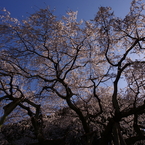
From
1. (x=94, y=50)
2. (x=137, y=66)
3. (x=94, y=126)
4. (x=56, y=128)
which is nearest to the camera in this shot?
(x=137, y=66)

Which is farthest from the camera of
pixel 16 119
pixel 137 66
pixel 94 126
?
pixel 94 126

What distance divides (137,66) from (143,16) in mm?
2079

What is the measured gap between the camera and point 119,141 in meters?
5.27

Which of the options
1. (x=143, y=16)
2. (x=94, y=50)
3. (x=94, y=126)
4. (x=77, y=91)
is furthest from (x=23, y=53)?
(x=94, y=126)

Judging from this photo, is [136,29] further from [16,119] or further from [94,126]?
[16,119]

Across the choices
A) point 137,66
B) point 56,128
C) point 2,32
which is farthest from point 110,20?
point 56,128

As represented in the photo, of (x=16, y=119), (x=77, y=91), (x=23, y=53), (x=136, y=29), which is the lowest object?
(x=16, y=119)

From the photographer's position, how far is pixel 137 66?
5.96 m

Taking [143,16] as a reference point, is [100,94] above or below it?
below

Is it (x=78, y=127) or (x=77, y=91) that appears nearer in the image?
(x=77, y=91)

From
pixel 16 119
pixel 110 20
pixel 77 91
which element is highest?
pixel 110 20

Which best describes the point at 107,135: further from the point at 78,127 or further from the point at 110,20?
the point at 78,127

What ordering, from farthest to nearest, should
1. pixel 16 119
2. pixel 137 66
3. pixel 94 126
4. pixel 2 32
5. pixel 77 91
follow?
pixel 94 126
pixel 16 119
pixel 77 91
pixel 2 32
pixel 137 66

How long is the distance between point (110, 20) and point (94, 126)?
8.43 metres
